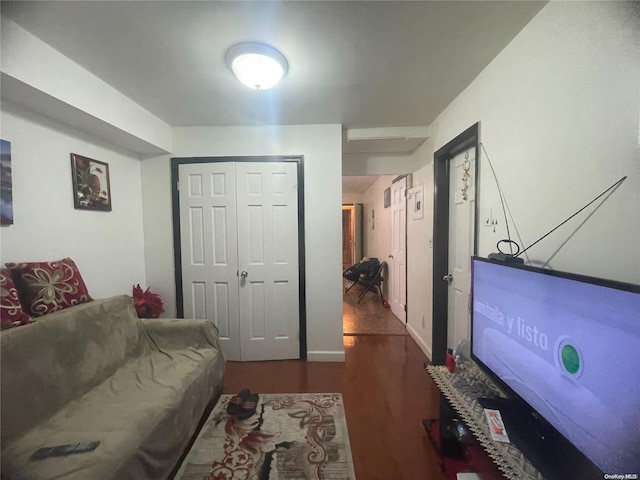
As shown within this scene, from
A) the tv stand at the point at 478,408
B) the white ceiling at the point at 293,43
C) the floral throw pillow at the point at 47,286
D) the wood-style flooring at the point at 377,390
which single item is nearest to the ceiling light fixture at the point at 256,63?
the white ceiling at the point at 293,43

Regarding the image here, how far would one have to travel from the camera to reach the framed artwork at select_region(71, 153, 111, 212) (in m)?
1.88

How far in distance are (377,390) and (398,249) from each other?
219 cm

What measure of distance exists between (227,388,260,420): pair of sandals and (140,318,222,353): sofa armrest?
0.42 meters

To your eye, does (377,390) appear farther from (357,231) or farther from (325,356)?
(357,231)

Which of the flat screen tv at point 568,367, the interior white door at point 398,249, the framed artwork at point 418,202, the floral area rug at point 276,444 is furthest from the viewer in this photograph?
the interior white door at point 398,249

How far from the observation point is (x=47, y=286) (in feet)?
4.82

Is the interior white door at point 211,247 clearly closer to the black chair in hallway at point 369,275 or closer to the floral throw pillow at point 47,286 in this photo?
the floral throw pillow at point 47,286

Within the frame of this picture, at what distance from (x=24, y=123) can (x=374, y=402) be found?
3089 millimetres

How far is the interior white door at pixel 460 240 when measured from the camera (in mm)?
1971

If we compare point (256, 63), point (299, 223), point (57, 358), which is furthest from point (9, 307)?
point (299, 223)

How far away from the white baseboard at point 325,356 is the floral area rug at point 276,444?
2.02 feet

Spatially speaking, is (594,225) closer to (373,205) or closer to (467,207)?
(467,207)

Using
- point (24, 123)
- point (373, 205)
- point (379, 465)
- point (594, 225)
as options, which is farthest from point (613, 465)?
point (373, 205)

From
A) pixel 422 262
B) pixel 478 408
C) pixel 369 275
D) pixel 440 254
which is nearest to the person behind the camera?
pixel 478 408
